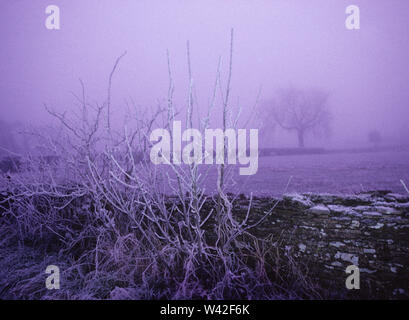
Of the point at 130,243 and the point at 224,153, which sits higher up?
the point at 224,153

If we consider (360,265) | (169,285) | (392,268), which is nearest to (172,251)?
(169,285)

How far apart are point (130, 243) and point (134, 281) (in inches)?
22.5

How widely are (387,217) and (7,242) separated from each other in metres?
4.88

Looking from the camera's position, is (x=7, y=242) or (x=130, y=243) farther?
(x=7, y=242)

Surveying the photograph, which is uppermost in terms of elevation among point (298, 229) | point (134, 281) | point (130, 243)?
point (298, 229)

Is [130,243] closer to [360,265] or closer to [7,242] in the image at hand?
[7,242]

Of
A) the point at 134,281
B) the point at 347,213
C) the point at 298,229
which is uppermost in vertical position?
the point at 347,213
